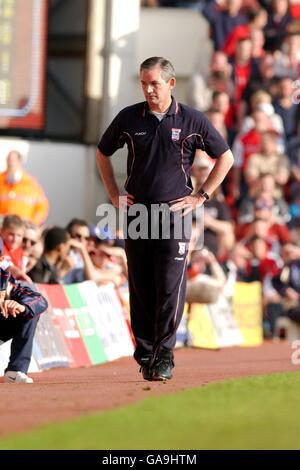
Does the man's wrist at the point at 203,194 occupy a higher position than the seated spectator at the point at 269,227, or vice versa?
the seated spectator at the point at 269,227

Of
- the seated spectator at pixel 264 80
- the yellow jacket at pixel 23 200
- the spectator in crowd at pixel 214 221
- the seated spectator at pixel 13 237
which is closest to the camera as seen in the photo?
the seated spectator at pixel 13 237

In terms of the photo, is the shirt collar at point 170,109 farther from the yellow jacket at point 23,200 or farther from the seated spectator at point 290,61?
the seated spectator at point 290,61

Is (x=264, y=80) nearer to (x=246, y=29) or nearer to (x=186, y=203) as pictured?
(x=246, y=29)

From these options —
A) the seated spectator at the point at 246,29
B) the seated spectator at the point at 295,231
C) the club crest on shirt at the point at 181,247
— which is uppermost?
the seated spectator at the point at 246,29

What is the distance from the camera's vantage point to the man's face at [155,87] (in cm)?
1159

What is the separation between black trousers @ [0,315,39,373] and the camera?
40.2ft

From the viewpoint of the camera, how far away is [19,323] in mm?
12266

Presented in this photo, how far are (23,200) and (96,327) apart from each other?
10.9 ft

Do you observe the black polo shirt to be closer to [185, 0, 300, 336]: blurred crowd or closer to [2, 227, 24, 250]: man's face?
[2, 227, 24, 250]: man's face

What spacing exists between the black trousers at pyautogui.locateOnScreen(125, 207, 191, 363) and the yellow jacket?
23.8 ft

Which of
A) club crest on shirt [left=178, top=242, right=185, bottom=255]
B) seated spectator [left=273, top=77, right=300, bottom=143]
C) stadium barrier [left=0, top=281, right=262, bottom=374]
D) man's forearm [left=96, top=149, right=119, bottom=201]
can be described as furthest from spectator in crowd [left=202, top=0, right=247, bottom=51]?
club crest on shirt [left=178, top=242, right=185, bottom=255]

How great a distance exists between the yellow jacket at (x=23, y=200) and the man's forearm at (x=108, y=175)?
689 cm

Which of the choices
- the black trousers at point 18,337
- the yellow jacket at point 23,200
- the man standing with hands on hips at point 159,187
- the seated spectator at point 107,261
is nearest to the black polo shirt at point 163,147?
the man standing with hands on hips at point 159,187

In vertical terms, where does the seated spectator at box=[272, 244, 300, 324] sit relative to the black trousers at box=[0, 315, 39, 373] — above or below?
above
